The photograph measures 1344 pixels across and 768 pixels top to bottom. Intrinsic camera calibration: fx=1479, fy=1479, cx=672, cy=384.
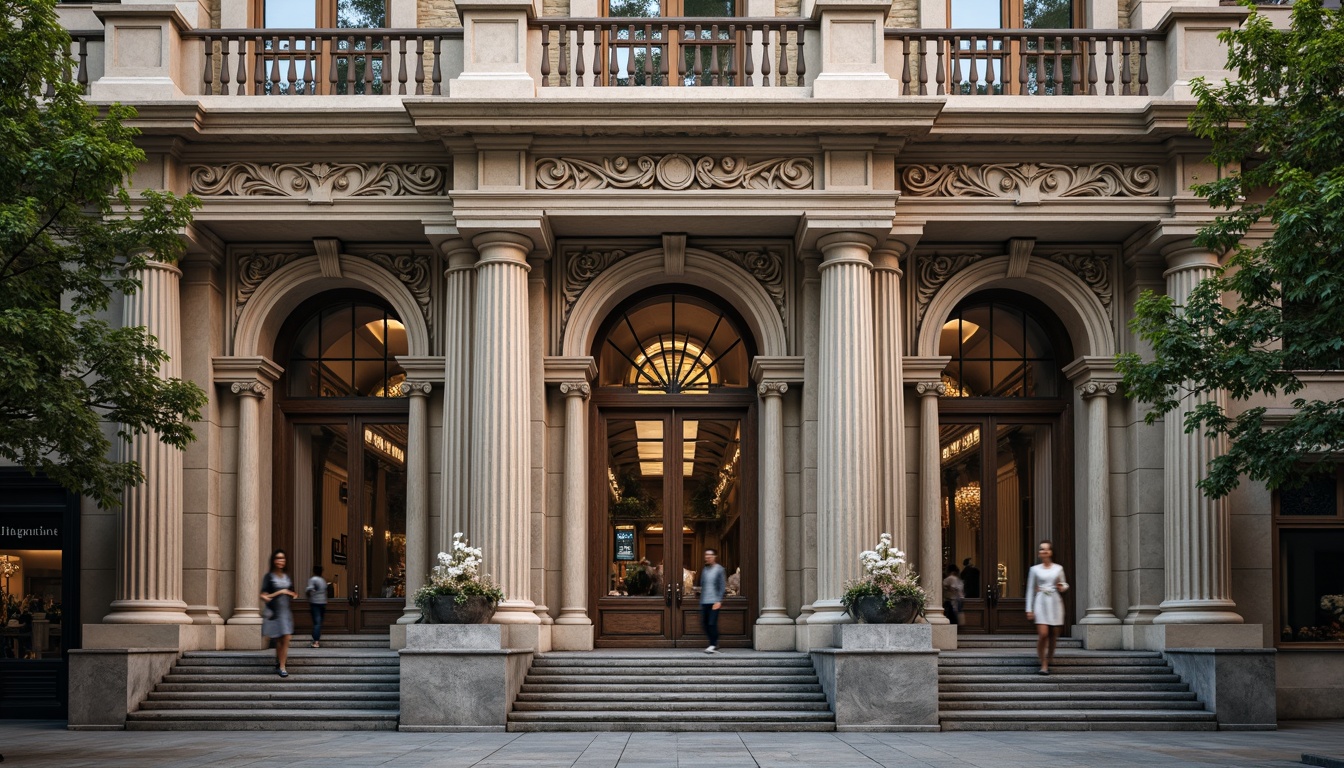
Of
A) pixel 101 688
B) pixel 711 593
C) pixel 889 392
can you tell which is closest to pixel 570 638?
pixel 711 593

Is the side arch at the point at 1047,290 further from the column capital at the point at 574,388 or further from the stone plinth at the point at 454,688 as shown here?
the stone plinth at the point at 454,688

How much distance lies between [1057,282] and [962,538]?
4042 mm

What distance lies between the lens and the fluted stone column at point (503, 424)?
63.0ft

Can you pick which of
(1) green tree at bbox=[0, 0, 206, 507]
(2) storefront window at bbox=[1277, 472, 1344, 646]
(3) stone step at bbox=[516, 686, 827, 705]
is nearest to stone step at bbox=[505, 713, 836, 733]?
(3) stone step at bbox=[516, 686, 827, 705]

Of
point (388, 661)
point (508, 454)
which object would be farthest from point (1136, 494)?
point (388, 661)

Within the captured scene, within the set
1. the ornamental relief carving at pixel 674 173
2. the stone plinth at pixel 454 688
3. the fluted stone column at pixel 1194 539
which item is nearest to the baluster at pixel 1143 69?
the fluted stone column at pixel 1194 539

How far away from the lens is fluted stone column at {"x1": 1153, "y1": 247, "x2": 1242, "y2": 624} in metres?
Answer: 19.6

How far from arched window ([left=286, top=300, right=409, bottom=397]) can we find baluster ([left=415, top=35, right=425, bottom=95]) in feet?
12.4

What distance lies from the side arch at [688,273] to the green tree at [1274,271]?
5.92 meters

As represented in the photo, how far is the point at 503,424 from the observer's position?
19.4 m

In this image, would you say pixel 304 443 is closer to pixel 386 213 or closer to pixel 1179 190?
pixel 386 213

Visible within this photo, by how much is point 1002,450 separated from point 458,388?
328 inches

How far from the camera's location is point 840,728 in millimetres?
16922

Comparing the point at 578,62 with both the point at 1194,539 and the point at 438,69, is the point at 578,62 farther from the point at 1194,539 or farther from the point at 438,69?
the point at 1194,539
